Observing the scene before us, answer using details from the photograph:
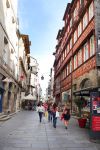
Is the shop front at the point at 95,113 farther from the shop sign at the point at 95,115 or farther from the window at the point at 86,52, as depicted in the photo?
the window at the point at 86,52

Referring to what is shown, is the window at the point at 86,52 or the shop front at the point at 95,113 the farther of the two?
the window at the point at 86,52

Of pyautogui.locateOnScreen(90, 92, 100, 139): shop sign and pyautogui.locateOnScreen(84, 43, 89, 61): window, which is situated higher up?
pyautogui.locateOnScreen(84, 43, 89, 61): window

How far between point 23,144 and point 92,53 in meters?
13.0

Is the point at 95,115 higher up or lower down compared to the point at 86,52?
lower down

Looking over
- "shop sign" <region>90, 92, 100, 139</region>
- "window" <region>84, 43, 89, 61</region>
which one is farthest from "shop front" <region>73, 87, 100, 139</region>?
"window" <region>84, 43, 89, 61</region>

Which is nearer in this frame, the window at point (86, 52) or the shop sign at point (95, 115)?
the shop sign at point (95, 115)

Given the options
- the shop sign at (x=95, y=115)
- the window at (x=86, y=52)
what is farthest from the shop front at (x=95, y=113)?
the window at (x=86, y=52)

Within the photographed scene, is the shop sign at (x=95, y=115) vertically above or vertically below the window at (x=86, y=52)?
below

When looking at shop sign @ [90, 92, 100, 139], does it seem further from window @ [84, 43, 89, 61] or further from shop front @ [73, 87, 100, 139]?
window @ [84, 43, 89, 61]

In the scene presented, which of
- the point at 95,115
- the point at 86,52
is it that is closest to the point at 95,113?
the point at 95,115

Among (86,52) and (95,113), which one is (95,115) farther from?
(86,52)

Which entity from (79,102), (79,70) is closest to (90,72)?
(79,102)

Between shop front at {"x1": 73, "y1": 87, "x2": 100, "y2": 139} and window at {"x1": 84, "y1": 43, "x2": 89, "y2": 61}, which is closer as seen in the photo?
shop front at {"x1": 73, "y1": 87, "x2": 100, "y2": 139}

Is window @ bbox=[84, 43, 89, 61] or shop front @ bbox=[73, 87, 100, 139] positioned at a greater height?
window @ bbox=[84, 43, 89, 61]
